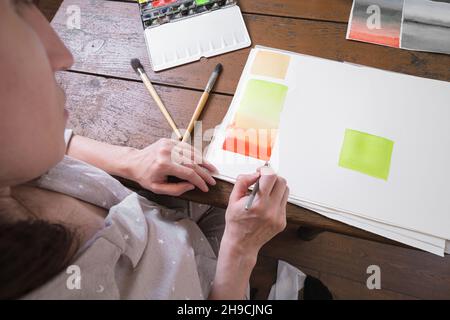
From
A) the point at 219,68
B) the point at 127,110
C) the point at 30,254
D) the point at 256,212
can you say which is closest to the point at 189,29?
the point at 219,68

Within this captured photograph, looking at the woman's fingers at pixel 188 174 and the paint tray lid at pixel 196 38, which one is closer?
the woman's fingers at pixel 188 174

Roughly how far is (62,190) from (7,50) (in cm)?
29

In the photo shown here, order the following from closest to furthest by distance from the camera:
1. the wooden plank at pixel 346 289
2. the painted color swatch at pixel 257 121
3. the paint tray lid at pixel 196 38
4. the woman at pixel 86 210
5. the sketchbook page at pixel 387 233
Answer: the woman at pixel 86 210 → the sketchbook page at pixel 387 233 → the painted color swatch at pixel 257 121 → the paint tray lid at pixel 196 38 → the wooden plank at pixel 346 289

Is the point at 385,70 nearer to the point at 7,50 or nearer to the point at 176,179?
the point at 176,179

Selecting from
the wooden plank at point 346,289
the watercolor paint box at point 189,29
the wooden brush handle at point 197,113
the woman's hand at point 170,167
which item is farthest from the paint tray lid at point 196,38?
the wooden plank at point 346,289

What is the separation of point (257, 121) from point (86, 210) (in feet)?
1.15

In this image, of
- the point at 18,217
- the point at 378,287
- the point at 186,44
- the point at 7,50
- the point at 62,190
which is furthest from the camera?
the point at 378,287

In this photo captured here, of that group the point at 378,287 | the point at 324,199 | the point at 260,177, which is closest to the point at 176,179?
the point at 260,177

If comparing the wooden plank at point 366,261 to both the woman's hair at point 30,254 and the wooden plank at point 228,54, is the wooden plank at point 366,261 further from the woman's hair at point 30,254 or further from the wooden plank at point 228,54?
the woman's hair at point 30,254

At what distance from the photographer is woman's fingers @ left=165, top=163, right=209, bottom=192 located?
0.56 metres

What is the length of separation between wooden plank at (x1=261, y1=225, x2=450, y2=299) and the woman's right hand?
0.58 m

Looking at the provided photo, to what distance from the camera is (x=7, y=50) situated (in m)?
0.36

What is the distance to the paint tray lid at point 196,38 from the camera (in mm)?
715

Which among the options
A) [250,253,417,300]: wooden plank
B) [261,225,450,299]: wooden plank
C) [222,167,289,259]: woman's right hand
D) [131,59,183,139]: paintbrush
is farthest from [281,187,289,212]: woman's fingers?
[261,225,450,299]: wooden plank
